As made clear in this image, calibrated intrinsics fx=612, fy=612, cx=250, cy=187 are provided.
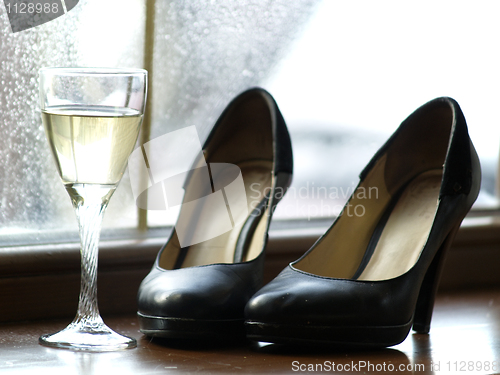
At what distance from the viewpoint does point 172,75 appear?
822 mm

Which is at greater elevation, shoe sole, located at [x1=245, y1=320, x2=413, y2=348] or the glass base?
shoe sole, located at [x1=245, y1=320, x2=413, y2=348]

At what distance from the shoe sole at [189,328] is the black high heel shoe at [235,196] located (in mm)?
33

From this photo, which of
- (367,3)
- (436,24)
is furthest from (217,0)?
(436,24)

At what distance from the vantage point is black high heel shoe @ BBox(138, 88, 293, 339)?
629mm

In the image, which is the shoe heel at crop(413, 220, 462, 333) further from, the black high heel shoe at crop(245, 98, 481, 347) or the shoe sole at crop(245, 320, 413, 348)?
A: the shoe sole at crop(245, 320, 413, 348)

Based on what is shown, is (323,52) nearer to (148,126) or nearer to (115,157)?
(148,126)

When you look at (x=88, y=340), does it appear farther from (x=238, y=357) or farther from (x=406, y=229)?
(x=406, y=229)

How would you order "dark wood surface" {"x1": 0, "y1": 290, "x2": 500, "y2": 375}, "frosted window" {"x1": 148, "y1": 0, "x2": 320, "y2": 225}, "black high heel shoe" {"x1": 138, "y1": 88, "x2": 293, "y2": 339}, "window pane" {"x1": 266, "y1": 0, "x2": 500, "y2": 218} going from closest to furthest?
"dark wood surface" {"x1": 0, "y1": 290, "x2": 500, "y2": 375}, "black high heel shoe" {"x1": 138, "y1": 88, "x2": 293, "y2": 339}, "frosted window" {"x1": 148, "y1": 0, "x2": 320, "y2": 225}, "window pane" {"x1": 266, "y1": 0, "x2": 500, "y2": 218}

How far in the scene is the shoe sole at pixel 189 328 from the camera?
1.75ft

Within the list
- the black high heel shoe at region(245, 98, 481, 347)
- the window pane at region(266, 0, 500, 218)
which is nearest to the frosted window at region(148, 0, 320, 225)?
the window pane at region(266, 0, 500, 218)

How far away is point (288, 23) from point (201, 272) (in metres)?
0.47

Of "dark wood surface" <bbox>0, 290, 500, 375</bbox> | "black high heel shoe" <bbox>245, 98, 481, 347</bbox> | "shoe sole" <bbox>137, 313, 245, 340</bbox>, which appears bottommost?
"dark wood surface" <bbox>0, 290, 500, 375</bbox>

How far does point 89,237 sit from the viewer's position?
56 cm

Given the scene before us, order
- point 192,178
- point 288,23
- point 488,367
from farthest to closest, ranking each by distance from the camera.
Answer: point 288,23 → point 192,178 → point 488,367
